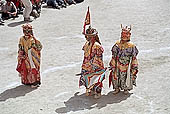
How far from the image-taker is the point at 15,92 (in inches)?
376

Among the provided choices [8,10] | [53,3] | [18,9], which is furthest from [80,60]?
[53,3]

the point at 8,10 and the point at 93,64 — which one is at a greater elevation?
the point at 8,10

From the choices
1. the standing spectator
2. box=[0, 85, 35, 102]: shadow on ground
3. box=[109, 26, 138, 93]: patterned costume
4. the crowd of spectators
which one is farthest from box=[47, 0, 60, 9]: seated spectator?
box=[109, 26, 138, 93]: patterned costume

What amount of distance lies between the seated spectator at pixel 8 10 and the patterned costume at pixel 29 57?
787 centimetres

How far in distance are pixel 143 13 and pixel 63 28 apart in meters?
4.61

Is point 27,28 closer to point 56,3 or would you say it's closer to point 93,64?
point 93,64

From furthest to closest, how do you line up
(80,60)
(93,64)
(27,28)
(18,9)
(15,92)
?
1. (18,9)
2. (80,60)
3. (15,92)
4. (27,28)
5. (93,64)

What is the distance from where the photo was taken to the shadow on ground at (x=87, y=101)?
8.47 meters

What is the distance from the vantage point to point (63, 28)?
621 inches

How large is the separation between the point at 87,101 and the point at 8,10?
31.1 feet

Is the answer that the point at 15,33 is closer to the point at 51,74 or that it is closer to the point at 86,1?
the point at 51,74

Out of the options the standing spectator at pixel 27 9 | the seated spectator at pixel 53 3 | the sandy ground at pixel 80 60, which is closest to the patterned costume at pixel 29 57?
the sandy ground at pixel 80 60

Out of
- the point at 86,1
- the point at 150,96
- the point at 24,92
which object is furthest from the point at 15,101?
the point at 86,1

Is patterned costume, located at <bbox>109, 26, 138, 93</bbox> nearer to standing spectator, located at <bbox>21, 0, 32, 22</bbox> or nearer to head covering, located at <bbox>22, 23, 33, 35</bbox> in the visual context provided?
head covering, located at <bbox>22, 23, 33, 35</bbox>
